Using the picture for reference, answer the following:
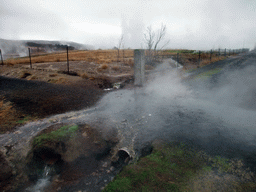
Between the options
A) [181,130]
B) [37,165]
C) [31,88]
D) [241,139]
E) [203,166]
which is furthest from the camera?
[31,88]

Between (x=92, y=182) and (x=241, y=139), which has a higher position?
(x=241, y=139)

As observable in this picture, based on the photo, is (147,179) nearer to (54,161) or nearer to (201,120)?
(54,161)

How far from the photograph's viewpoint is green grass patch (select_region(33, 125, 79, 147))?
161 inches

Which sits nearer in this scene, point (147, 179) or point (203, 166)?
point (147, 179)

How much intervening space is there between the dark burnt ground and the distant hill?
1354 inches

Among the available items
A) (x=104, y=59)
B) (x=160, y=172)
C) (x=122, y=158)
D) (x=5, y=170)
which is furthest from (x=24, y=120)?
(x=104, y=59)

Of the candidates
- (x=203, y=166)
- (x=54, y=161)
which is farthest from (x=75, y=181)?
(x=203, y=166)

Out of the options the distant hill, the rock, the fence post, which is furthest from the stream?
the distant hill

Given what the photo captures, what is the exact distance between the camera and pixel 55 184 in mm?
3193

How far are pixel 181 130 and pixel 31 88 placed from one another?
301 inches

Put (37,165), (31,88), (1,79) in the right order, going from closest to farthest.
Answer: (37,165) → (31,88) → (1,79)

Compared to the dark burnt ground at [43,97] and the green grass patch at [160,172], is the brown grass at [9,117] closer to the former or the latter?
the dark burnt ground at [43,97]

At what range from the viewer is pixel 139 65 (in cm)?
961

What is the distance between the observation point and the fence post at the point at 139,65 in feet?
30.6
